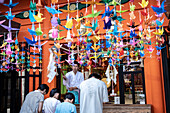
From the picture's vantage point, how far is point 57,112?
2604 mm

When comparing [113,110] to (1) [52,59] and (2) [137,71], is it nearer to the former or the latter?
(2) [137,71]

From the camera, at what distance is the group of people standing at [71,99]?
106 inches

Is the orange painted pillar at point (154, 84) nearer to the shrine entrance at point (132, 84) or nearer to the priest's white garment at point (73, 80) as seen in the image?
the shrine entrance at point (132, 84)

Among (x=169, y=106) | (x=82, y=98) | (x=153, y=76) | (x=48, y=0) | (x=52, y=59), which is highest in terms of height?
(x=48, y=0)

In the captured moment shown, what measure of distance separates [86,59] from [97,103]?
1848mm

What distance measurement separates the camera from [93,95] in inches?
131

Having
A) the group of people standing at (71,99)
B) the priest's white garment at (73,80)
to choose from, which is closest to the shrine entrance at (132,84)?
the priest's white garment at (73,80)

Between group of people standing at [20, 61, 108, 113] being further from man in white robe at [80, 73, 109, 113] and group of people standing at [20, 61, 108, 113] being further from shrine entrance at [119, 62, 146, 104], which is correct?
shrine entrance at [119, 62, 146, 104]

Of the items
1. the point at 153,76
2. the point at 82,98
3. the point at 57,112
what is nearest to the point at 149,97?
the point at 153,76

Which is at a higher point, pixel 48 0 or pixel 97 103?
pixel 48 0

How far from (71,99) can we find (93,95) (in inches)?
28.4

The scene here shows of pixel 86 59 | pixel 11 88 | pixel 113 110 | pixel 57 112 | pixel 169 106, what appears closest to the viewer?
pixel 57 112

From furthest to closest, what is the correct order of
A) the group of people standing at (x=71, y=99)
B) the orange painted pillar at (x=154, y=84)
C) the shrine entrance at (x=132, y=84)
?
the shrine entrance at (x=132, y=84), the orange painted pillar at (x=154, y=84), the group of people standing at (x=71, y=99)

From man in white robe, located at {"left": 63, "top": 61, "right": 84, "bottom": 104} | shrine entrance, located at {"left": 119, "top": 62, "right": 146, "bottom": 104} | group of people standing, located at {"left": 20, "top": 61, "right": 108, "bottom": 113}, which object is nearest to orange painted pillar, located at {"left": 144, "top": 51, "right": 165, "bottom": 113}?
shrine entrance, located at {"left": 119, "top": 62, "right": 146, "bottom": 104}
